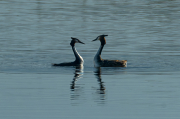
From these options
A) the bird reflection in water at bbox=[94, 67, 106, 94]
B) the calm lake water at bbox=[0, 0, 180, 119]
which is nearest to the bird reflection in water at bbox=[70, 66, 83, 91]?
the calm lake water at bbox=[0, 0, 180, 119]

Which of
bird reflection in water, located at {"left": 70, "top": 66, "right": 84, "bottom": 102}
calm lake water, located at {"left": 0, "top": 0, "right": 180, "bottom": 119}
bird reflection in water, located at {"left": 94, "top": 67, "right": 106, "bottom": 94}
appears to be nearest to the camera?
calm lake water, located at {"left": 0, "top": 0, "right": 180, "bottom": 119}

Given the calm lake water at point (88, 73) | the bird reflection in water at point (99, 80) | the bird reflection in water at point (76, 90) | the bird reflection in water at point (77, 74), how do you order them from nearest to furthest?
1. the calm lake water at point (88, 73)
2. the bird reflection in water at point (76, 90)
3. the bird reflection in water at point (99, 80)
4. the bird reflection in water at point (77, 74)

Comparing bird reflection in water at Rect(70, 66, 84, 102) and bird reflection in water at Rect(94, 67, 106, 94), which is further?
bird reflection in water at Rect(94, 67, 106, 94)

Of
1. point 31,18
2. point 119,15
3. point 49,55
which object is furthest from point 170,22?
point 49,55

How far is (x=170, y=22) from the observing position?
1384 inches

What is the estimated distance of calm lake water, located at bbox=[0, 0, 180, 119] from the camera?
440 inches

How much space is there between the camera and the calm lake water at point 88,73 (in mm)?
11172

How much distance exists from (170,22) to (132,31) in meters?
6.84

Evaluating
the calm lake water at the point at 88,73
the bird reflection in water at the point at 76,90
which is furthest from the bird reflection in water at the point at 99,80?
the bird reflection in water at the point at 76,90

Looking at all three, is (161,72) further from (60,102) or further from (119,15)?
(119,15)

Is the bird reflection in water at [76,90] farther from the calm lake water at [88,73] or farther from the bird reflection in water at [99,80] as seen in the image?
the bird reflection in water at [99,80]

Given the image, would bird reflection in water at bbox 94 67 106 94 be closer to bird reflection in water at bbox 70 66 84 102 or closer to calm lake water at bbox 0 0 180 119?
calm lake water at bbox 0 0 180 119

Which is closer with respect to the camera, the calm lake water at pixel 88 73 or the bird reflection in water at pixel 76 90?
the calm lake water at pixel 88 73

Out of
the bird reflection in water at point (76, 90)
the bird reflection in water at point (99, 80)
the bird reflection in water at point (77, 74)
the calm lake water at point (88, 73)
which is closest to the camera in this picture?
the calm lake water at point (88, 73)
